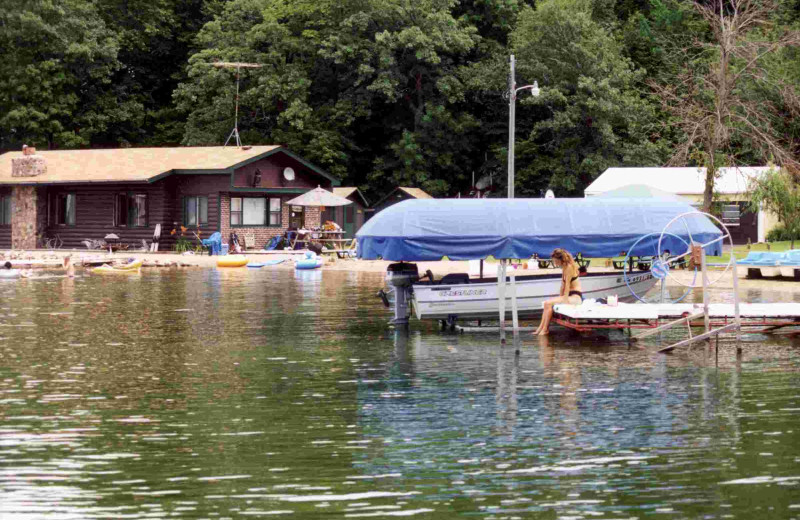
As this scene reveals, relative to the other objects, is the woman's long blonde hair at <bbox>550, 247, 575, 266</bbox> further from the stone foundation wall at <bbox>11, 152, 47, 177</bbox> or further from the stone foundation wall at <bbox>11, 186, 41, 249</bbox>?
the stone foundation wall at <bbox>11, 186, 41, 249</bbox>

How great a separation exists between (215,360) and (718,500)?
1148cm

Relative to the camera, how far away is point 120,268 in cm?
5016

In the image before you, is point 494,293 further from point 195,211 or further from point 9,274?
point 195,211

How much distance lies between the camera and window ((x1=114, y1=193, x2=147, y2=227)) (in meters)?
65.0

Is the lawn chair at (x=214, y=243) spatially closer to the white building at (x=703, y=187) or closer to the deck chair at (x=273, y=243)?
the deck chair at (x=273, y=243)

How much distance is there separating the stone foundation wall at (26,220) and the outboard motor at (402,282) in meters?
44.6

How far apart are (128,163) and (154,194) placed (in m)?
3.45

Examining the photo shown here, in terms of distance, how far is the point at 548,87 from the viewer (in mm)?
73688

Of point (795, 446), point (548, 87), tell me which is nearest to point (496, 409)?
point (795, 446)

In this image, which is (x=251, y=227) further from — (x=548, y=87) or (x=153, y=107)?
(x=153, y=107)

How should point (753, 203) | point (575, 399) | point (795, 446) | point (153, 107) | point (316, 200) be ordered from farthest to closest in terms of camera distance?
point (153, 107) < point (316, 200) < point (753, 203) < point (575, 399) < point (795, 446)

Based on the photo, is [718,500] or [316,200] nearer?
[718,500]

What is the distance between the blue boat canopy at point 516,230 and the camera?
2542 centimetres

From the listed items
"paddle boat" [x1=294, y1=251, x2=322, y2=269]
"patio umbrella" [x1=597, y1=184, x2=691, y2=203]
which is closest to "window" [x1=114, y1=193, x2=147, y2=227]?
"paddle boat" [x1=294, y1=251, x2=322, y2=269]
